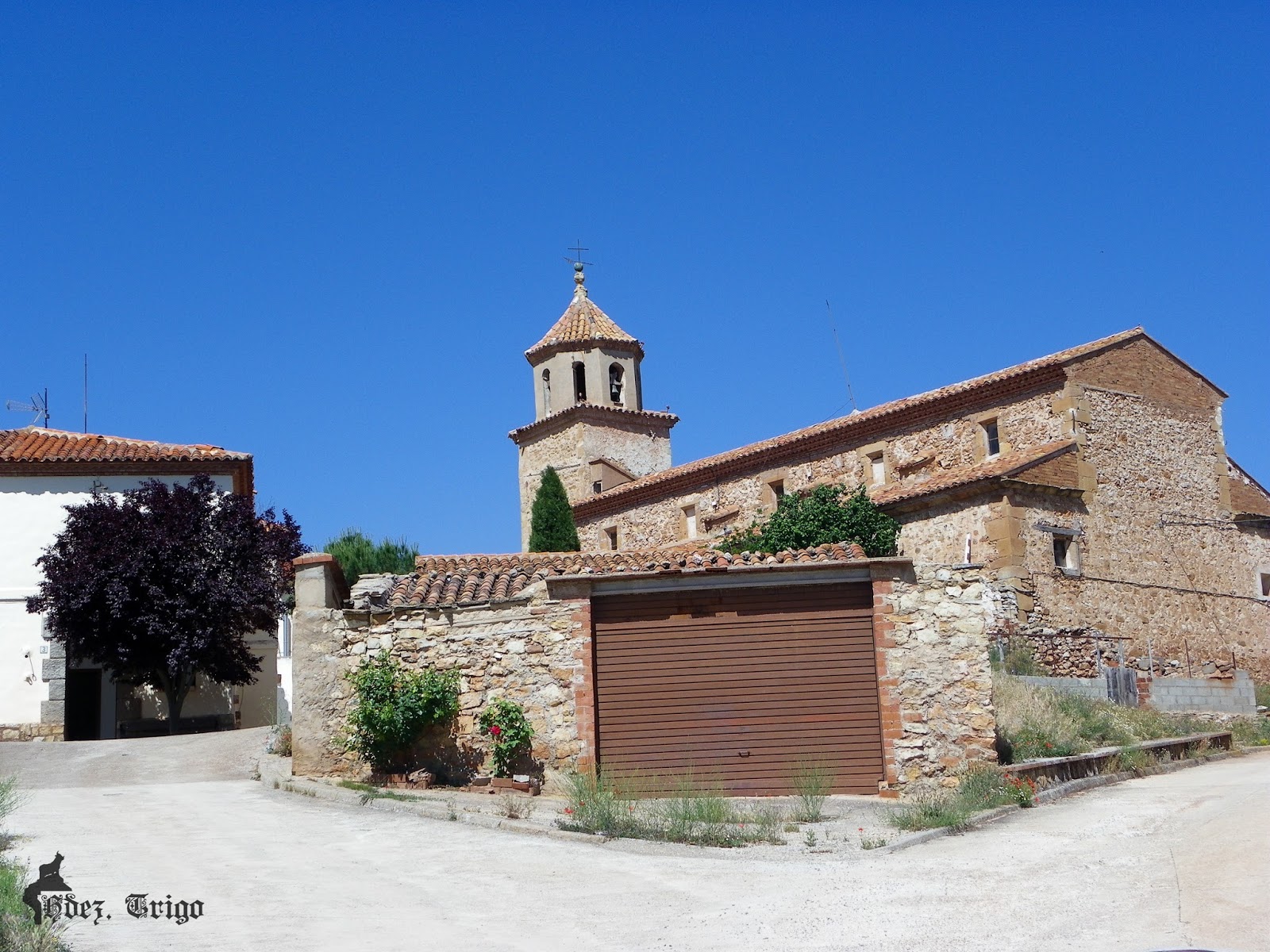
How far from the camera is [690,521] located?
39.7m

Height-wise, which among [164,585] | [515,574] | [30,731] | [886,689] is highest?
[164,585]

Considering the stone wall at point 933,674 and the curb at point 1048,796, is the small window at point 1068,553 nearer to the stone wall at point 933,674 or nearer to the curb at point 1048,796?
the curb at point 1048,796

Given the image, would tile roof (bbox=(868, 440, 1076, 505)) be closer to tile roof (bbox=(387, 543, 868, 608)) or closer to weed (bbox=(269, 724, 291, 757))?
tile roof (bbox=(387, 543, 868, 608))

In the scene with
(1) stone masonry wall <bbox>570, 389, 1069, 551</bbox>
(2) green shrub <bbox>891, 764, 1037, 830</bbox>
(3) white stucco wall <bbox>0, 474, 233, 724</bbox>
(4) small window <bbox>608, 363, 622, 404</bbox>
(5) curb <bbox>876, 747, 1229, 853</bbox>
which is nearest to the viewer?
(5) curb <bbox>876, 747, 1229, 853</bbox>

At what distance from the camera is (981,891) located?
9680 mm

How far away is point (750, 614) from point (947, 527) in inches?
600

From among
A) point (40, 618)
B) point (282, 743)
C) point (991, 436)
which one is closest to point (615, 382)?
point (991, 436)

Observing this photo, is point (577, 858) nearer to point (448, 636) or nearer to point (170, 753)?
point (448, 636)

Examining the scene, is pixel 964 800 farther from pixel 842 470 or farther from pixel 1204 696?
pixel 842 470

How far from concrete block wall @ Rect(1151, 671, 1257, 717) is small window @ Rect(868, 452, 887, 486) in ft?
30.8

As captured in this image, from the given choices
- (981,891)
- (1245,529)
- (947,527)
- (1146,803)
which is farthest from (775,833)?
(1245,529)

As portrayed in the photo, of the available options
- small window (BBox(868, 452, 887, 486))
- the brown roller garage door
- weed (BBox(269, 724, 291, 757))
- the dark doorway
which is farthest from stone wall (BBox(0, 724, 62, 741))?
small window (BBox(868, 452, 887, 486))

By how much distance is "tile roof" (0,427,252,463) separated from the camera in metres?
28.5

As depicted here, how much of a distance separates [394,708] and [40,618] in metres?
15.4
